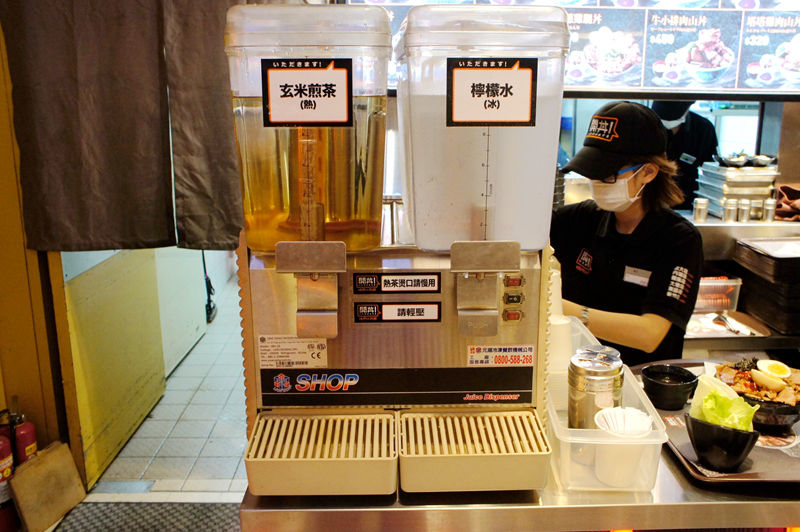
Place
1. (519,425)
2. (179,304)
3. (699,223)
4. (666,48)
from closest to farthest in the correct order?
(519,425), (666,48), (699,223), (179,304)

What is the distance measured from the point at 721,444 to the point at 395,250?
749 millimetres

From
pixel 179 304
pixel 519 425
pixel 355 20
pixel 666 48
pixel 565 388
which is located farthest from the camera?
pixel 179 304

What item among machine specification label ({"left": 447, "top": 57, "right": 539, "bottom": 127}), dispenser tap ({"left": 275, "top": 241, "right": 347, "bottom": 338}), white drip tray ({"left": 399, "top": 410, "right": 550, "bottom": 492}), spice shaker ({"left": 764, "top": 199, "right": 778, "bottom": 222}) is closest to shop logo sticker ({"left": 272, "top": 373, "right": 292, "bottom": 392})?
dispenser tap ({"left": 275, "top": 241, "right": 347, "bottom": 338})

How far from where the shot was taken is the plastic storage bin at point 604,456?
120 centimetres

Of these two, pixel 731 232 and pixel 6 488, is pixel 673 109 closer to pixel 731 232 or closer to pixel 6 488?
pixel 731 232

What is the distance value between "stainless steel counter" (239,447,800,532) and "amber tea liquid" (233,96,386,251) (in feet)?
1.59

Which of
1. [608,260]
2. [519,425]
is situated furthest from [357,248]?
[608,260]

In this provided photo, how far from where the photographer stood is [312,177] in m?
1.15

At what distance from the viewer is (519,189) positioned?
3.78ft

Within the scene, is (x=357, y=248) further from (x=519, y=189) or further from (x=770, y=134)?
(x=770, y=134)

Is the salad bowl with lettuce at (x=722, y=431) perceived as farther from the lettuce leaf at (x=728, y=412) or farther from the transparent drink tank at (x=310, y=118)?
the transparent drink tank at (x=310, y=118)

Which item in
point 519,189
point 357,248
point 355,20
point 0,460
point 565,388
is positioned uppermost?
point 355,20

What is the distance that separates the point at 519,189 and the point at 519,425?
45 centimetres

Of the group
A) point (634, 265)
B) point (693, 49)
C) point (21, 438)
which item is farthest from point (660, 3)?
point (21, 438)
